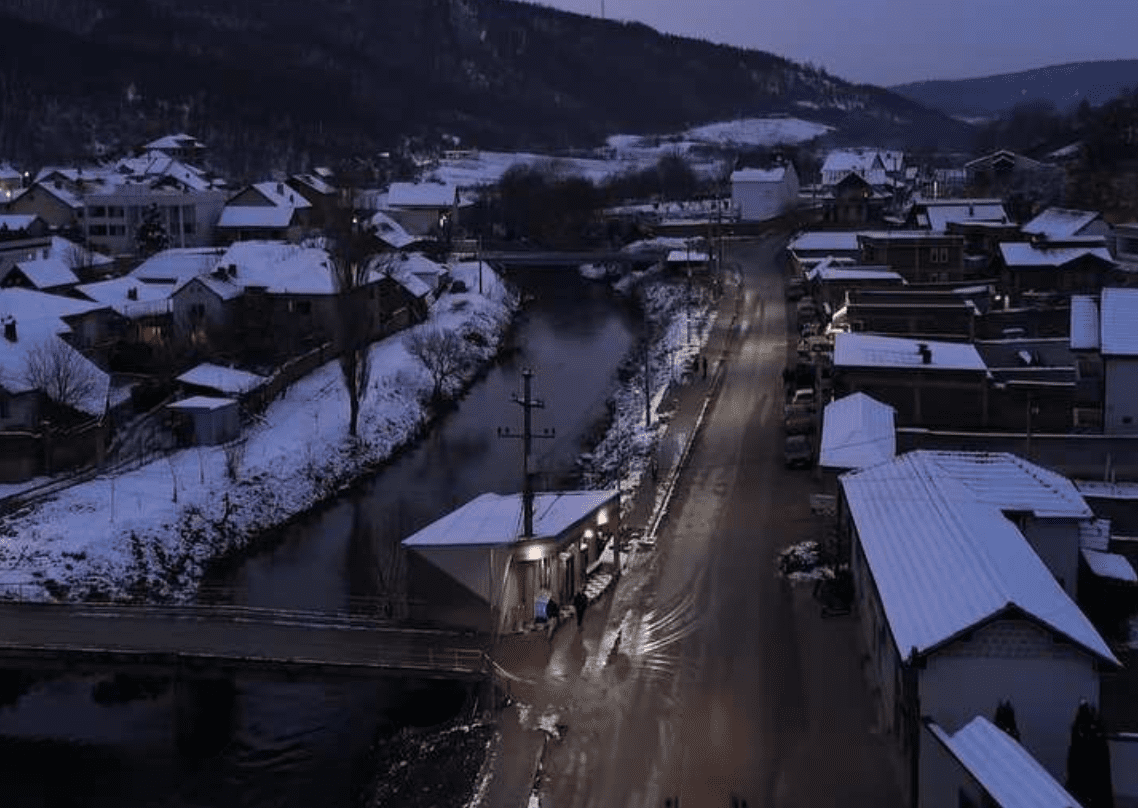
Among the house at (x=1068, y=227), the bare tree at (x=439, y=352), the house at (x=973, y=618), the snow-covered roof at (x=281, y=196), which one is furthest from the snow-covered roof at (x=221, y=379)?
the snow-covered roof at (x=281, y=196)

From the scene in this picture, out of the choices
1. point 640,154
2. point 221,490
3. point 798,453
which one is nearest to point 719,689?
point 798,453

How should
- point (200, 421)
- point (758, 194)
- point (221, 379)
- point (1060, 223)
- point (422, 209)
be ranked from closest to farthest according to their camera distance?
point (200, 421) < point (221, 379) < point (1060, 223) < point (422, 209) < point (758, 194)

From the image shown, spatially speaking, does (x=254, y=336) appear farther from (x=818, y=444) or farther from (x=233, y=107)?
(x=233, y=107)

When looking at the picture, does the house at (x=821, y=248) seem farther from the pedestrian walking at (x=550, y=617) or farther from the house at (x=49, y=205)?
the pedestrian walking at (x=550, y=617)

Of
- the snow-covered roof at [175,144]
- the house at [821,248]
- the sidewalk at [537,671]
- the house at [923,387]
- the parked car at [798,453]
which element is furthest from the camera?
the snow-covered roof at [175,144]

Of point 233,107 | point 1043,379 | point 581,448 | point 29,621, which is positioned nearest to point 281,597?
point 29,621

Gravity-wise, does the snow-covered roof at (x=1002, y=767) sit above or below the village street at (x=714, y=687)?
above

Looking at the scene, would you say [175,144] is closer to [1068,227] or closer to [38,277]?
[38,277]

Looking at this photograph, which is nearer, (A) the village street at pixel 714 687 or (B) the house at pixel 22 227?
(A) the village street at pixel 714 687
